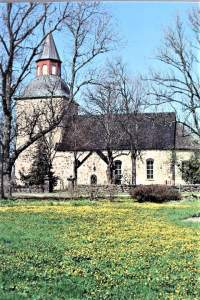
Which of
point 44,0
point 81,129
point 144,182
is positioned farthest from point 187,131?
point 44,0

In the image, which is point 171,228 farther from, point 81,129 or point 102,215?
point 81,129

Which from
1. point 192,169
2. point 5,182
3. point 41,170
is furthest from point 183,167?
point 5,182

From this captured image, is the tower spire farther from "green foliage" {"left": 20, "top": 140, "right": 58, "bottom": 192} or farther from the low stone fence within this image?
the low stone fence

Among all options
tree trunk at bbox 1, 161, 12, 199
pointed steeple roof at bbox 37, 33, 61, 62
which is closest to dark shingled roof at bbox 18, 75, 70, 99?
pointed steeple roof at bbox 37, 33, 61, 62

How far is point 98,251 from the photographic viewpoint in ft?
8.48

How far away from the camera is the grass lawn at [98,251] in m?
2.40

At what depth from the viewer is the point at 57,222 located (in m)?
2.79

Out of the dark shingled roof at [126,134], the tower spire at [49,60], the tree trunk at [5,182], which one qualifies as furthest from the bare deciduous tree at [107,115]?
the tree trunk at [5,182]

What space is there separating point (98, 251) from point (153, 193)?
52 cm

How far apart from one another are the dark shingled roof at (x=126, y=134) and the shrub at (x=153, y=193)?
0.24 m

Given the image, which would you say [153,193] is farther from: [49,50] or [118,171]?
[49,50]

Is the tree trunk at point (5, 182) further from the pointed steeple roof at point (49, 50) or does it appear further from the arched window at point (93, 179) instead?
the pointed steeple roof at point (49, 50)

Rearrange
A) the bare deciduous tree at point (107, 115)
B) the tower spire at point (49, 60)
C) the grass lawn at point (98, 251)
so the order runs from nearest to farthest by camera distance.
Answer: the grass lawn at point (98, 251)
the bare deciduous tree at point (107, 115)
the tower spire at point (49, 60)

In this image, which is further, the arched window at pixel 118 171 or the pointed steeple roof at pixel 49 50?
the pointed steeple roof at pixel 49 50
